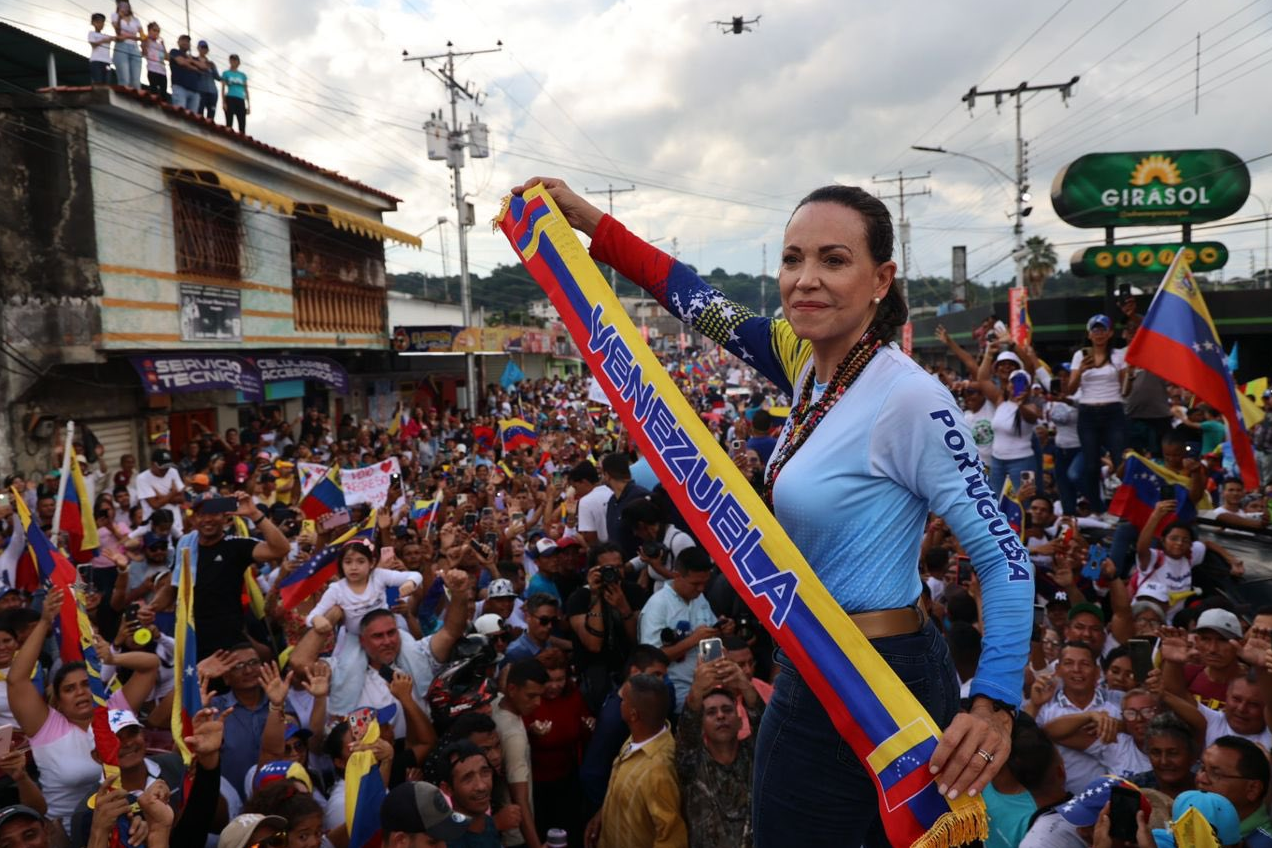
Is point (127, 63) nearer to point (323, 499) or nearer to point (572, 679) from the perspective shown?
point (323, 499)

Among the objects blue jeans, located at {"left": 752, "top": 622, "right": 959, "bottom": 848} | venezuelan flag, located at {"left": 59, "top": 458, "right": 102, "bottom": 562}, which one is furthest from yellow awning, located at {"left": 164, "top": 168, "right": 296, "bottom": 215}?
blue jeans, located at {"left": 752, "top": 622, "right": 959, "bottom": 848}

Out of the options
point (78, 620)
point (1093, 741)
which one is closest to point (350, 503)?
point (78, 620)

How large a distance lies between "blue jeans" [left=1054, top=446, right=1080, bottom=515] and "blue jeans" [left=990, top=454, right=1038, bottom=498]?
1142mm

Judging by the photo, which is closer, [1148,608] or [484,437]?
[1148,608]

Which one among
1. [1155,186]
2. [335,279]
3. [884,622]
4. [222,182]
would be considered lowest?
[884,622]

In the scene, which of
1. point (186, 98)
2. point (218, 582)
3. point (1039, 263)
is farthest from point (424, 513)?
point (1039, 263)

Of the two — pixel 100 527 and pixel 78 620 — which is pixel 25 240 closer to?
pixel 100 527

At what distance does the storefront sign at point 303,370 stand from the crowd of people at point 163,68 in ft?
17.6

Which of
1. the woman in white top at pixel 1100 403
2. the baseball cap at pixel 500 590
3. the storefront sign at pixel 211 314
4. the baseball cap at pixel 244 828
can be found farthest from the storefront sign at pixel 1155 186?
the baseball cap at pixel 244 828

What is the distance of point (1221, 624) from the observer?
5172 millimetres

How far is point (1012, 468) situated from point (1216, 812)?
6.45m

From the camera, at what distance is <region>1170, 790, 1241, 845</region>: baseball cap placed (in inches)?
146

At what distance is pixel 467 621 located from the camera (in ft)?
20.9

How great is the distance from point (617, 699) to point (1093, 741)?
2.61m
